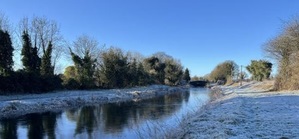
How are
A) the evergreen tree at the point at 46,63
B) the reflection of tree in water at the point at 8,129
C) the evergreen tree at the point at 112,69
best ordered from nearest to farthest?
the reflection of tree in water at the point at 8,129 < the evergreen tree at the point at 46,63 < the evergreen tree at the point at 112,69

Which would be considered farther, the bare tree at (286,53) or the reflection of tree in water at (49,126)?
the bare tree at (286,53)

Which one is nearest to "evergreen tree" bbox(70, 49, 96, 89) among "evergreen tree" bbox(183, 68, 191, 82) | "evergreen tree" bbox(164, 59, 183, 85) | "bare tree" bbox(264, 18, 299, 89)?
"bare tree" bbox(264, 18, 299, 89)

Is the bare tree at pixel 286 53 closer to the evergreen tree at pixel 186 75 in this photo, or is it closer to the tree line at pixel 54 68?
the tree line at pixel 54 68

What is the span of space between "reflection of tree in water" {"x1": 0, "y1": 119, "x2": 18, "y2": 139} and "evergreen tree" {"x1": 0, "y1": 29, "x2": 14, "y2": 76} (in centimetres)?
1644

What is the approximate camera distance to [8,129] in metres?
14.5

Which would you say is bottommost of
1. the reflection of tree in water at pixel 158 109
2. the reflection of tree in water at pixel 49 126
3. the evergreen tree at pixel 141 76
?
the reflection of tree in water at pixel 49 126

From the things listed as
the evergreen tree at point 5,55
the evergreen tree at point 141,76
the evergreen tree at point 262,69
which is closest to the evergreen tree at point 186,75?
the evergreen tree at point 262,69

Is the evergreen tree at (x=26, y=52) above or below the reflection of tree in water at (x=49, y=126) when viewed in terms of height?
above

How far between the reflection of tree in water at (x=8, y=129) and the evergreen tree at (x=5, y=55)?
647 inches

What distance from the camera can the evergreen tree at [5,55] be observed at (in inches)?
1260

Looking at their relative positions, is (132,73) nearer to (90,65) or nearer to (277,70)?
(90,65)

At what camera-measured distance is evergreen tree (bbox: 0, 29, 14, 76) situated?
32.0 metres

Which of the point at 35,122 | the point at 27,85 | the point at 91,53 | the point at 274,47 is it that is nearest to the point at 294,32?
the point at 274,47

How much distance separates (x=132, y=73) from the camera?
5756 centimetres
